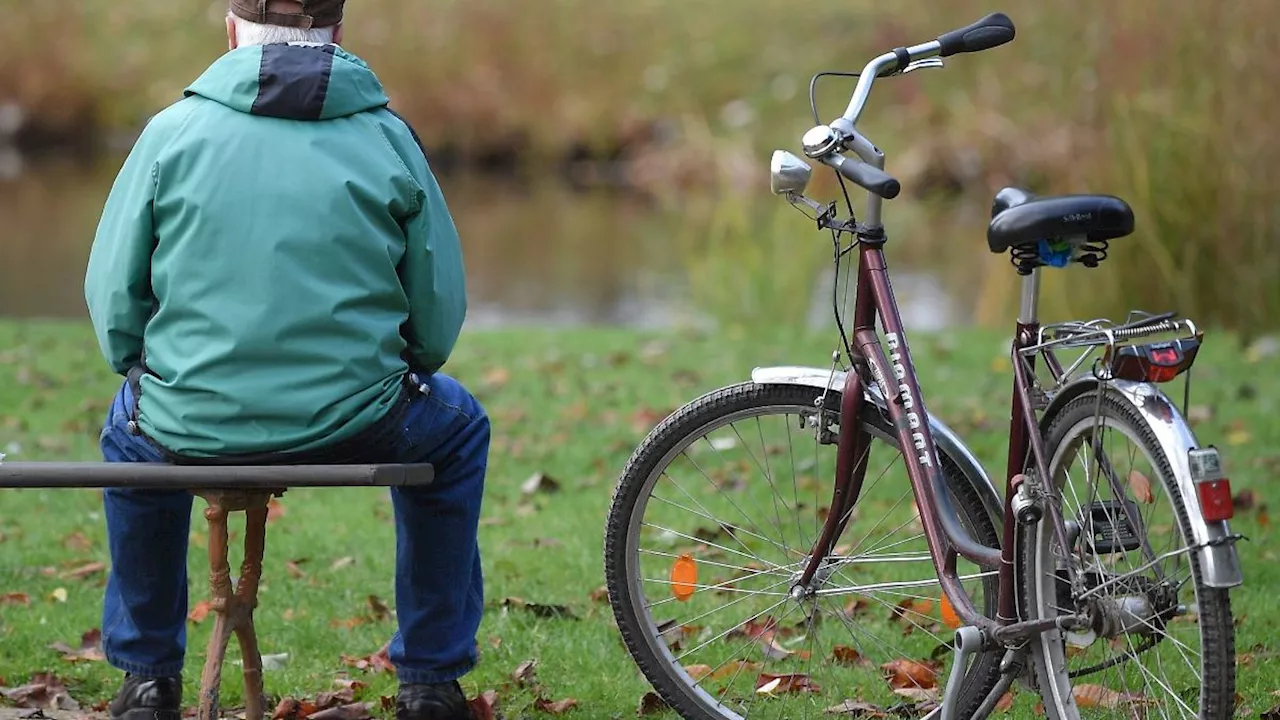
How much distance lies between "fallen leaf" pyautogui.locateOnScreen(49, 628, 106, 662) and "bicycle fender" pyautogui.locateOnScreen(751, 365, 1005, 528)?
186cm

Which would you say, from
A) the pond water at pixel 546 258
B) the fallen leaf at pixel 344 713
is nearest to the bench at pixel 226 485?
the fallen leaf at pixel 344 713

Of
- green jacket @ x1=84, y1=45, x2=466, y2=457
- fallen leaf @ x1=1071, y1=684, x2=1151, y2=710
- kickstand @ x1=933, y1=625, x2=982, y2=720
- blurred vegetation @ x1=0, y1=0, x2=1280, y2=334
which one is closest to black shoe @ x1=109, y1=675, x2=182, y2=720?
green jacket @ x1=84, y1=45, x2=466, y2=457

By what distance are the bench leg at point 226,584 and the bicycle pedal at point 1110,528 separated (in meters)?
1.52

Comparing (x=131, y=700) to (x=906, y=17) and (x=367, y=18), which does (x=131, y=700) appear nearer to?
(x=906, y=17)

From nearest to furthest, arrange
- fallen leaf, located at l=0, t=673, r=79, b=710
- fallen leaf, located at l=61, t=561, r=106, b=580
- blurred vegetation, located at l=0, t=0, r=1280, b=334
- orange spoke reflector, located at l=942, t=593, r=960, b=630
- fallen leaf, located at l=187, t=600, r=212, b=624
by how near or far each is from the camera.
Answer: orange spoke reflector, located at l=942, t=593, r=960, b=630 → fallen leaf, located at l=0, t=673, r=79, b=710 → fallen leaf, located at l=187, t=600, r=212, b=624 → fallen leaf, located at l=61, t=561, r=106, b=580 → blurred vegetation, located at l=0, t=0, r=1280, b=334

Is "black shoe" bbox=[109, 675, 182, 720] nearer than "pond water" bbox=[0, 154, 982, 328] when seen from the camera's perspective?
Yes

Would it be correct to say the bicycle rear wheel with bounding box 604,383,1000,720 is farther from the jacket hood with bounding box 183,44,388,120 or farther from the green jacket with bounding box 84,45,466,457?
the jacket hood with bounding box 183,44,388,120

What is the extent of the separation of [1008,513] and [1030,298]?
0.41m

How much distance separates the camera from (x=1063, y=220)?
304 centimetres

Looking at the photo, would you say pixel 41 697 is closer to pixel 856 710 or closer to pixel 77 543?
pixel 77 543

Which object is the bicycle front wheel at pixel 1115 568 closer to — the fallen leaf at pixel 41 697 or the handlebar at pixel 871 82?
the handlebar at pixel 871 82

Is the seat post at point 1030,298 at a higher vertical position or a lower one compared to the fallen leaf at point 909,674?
higher

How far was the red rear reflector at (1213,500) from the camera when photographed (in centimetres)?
277

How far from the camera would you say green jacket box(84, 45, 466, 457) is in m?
3.14
